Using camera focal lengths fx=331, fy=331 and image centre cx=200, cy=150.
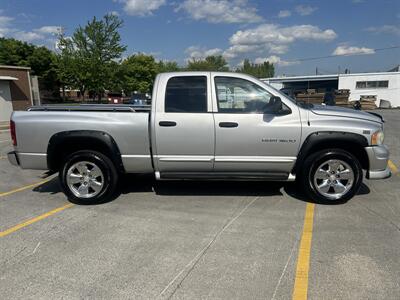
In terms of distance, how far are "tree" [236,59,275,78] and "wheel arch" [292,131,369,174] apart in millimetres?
91128

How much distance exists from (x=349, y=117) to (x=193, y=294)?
344 centimetres

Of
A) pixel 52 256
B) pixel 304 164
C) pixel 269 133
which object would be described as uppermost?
pixel 269 133

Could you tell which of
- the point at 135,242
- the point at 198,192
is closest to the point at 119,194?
the point at 198,192

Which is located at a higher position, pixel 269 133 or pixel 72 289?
pixel 269 133

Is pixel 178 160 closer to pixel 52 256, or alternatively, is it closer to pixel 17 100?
pixel 52 256

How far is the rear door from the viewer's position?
4820mm

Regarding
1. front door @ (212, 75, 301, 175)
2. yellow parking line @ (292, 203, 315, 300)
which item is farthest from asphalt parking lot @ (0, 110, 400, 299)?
front door @ (212, 75, 301, 175)

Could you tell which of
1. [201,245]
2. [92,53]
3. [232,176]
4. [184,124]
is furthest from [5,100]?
[201,245]

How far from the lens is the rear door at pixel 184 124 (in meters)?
4.82

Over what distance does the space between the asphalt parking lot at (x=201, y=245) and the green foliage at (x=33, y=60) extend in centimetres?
4526

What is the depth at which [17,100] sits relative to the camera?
24.2 m

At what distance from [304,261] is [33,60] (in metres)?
49.7

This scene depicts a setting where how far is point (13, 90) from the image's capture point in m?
23.9

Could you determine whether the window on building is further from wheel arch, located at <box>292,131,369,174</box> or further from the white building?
wheel arch, located at <box>292,131,369,174</box>
